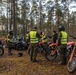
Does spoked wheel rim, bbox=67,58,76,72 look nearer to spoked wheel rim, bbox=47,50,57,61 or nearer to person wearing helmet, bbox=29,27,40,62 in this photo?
spoked wheel rim, bbox=47,50,57,61

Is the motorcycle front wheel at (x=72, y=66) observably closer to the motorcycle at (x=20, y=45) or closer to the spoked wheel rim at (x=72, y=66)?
the spoked wheel rim at (x=72, y=66)

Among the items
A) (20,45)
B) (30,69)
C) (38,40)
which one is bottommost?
(20,45)

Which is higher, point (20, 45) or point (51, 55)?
point (51, 55)

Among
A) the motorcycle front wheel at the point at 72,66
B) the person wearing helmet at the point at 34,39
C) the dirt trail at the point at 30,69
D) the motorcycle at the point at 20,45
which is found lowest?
the motorcycle at the point at 20,45

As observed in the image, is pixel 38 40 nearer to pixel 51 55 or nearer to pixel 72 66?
pixel 51 55

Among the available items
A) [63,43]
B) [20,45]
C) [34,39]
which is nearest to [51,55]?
[34,39]

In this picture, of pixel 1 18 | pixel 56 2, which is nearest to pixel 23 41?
pixel 56 2

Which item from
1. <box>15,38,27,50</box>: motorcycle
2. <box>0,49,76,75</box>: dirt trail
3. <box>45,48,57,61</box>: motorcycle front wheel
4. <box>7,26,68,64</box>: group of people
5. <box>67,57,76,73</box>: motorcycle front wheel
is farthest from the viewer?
<box>15,38,27,50</box>: motorcycle

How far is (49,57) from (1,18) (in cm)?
5340

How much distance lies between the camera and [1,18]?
63.1 meters

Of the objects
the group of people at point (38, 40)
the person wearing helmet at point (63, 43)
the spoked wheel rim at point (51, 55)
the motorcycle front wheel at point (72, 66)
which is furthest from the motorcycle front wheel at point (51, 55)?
the motorcycle front wheel at point (72, 66)

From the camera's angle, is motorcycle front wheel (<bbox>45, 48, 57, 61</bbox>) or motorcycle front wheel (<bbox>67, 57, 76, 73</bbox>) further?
motorcycle front wheel (<bbox>45, 48, 57, 61</bbox>)

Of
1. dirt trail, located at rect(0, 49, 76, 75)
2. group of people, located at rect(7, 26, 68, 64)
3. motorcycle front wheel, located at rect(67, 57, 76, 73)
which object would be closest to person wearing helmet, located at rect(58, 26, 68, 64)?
group of people, located at rect(7, 26, 68, 64)

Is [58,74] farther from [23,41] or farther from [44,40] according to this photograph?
[23,41]
